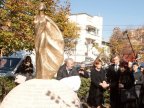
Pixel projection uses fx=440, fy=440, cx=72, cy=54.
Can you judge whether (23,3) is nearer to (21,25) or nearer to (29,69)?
(21,25)

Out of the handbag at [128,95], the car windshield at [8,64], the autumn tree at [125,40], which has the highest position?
the autumn tree at [125,40]

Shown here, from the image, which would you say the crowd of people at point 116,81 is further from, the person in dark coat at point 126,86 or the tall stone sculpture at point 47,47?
the tall stone sculpture at point 47,47

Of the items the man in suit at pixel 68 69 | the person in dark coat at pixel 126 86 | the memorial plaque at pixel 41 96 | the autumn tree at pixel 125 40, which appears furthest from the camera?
the autumn tree at pixel 125 40

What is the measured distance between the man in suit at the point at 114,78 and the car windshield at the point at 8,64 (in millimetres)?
9322

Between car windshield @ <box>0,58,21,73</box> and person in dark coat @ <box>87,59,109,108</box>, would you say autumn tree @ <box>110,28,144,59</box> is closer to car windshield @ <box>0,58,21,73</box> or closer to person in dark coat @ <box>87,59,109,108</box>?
car windshield @ <box>0,58,21,73</box>

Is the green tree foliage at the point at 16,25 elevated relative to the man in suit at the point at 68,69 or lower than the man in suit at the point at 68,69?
elevated

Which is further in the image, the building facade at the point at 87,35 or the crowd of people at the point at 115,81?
the building facade at the point at 87,35

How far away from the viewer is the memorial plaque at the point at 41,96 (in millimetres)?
6461

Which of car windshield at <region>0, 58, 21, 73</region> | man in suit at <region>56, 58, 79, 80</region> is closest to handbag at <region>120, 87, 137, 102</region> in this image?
man in suit at <region>56, 58, 79, 80</region>

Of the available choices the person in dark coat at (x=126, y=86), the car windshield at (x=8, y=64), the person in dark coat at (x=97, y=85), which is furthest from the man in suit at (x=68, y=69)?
the car windshield at (x=8, y=64)

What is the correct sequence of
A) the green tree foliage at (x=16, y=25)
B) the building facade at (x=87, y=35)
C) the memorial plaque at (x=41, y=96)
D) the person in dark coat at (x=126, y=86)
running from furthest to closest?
1. the building facade at (x=87, y=35)
2. the green tree foliage at (x=16, y=25)
3. the person in dark coat at (x=126, y=86)
4. the memorial plaque at (x=41, y=96)

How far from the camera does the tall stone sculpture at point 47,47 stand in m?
7.04

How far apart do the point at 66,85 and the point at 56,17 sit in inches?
563

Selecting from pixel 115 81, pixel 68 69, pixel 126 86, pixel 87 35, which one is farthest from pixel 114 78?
pixel 87 35
